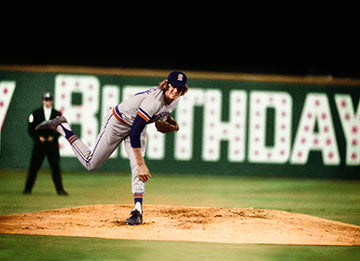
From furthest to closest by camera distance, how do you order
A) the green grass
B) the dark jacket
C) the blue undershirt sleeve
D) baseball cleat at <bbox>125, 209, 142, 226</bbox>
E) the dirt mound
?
the dark jacket < baseball cleat at <bbox>125, 209, 142, 226</bbox> < the blue undershirt sleeve < the dirt mound < the green grass

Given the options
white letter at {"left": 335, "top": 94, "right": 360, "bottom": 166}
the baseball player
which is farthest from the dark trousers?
white letter at {"left": 335, "top": 94, "right": 360, "bottom": 166}

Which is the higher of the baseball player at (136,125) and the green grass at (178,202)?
the baseball player at (136,125)

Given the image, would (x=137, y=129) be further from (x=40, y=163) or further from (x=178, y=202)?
(x=40, y=163)

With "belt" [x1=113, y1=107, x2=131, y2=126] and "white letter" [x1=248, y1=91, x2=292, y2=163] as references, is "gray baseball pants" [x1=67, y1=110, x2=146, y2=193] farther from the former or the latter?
"white letter" [x1=248, y1=91, x2=292, y2=163]

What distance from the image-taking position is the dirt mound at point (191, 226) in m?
7.14

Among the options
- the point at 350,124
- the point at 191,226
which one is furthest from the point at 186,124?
the point at 191,226

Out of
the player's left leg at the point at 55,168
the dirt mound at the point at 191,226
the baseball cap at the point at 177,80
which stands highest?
the baseball cap at the point at 177,80

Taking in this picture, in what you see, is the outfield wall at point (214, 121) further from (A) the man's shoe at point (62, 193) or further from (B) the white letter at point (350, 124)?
(A) the man's shoe at point (62, 193)

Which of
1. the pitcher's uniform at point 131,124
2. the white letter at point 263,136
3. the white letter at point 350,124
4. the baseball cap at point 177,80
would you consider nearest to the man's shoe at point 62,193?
the pitcher's uniform at point 131,124

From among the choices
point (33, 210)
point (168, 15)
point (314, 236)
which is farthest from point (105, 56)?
point (314, 236)

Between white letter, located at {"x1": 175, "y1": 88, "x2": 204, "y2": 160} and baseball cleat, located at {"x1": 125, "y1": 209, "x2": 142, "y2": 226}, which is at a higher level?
white letter, located at {"x1": 175, "y1": 88, "x2": 204, "y2": 160}

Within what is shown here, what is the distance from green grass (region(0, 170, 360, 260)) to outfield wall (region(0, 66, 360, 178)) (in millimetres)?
489

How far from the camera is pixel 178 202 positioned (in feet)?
35.9

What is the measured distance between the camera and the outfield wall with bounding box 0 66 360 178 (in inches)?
651
